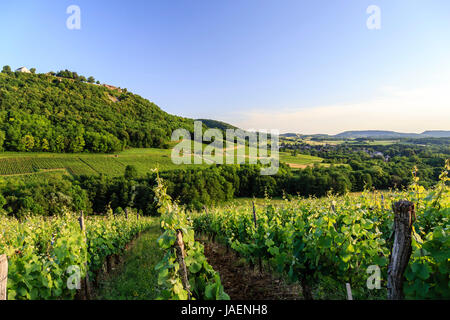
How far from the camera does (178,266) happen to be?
113 inches

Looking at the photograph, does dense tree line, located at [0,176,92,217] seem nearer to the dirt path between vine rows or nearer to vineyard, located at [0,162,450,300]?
the dirt path between vine rows

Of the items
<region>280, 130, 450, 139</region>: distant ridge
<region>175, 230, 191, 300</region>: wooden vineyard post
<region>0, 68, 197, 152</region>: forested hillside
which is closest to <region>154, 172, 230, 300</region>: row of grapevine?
<region>175, 230, 191, 300</region>: wooden vineyard post

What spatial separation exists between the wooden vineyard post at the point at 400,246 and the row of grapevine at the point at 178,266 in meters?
1.81

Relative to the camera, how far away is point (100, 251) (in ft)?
25.2

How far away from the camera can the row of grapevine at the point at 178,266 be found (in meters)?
2.59

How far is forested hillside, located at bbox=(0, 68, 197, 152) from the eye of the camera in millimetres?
54000

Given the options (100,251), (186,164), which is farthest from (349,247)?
(186,164)

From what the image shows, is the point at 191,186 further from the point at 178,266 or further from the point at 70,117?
the point at 70,117

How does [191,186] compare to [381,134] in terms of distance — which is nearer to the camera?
[191,186]

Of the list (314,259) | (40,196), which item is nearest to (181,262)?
(314,259)

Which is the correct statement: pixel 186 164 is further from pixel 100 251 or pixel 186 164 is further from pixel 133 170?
pixel 100 251

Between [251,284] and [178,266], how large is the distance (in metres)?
3.71

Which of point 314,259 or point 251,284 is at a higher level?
point 314,259

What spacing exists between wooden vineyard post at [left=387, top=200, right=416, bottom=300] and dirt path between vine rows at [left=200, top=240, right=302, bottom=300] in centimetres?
271
